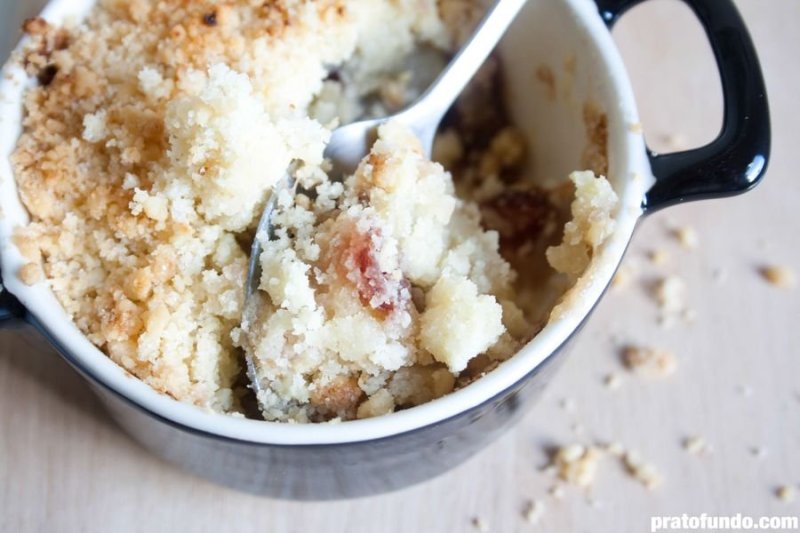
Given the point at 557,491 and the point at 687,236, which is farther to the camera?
the point at 687,236

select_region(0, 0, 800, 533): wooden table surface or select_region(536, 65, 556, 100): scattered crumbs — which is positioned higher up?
select_region(536, 65, 556, 100): scattered crumbs

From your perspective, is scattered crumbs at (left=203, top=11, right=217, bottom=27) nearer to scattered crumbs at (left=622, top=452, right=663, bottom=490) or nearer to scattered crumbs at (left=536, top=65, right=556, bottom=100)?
scattered crumbs at (left=536, top=65, right=556, bottom=100)

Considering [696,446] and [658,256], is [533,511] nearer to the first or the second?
[696,446]

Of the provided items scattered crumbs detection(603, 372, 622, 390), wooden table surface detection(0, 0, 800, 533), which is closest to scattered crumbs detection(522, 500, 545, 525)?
wooden table surface detection(0, 0, 800, 533)

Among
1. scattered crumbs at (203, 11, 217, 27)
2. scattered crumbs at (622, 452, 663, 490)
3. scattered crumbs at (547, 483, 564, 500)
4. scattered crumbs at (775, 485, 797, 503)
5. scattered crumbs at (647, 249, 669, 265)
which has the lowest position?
scattered crumbs at (775, 485, 797, 503)

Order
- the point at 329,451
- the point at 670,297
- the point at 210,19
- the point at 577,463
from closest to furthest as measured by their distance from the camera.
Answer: the point at 329,451 < the point at 210,19 < the point at 577,463 < the point at 670,297

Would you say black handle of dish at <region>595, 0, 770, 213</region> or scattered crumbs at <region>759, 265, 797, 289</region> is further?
scattered crumbs at <region>759, 265, 797, 289</region>

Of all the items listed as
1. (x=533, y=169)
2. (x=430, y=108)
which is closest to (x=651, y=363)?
(x=533, y=169)
